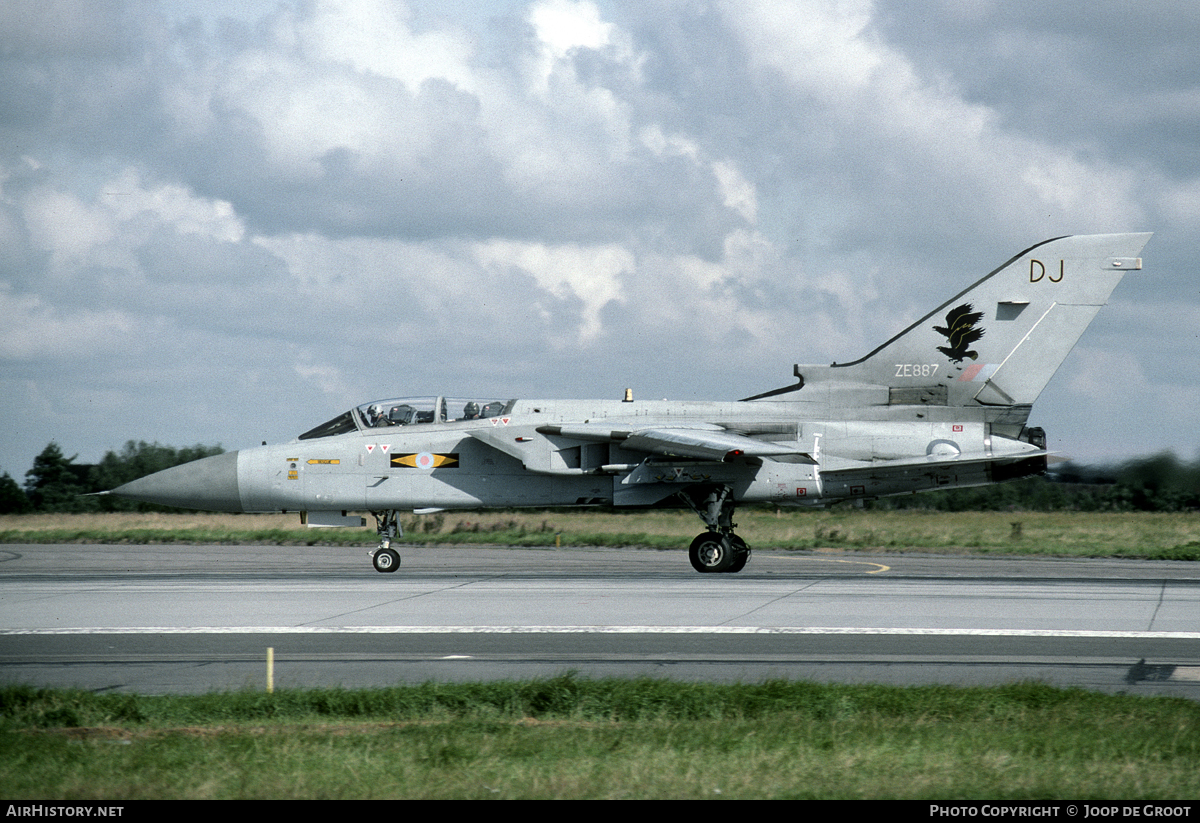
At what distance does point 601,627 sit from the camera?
12609 mm

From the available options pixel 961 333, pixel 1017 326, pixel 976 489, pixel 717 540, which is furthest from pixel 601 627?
pixel 976 489

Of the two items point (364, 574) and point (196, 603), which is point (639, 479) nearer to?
point (364, 574)

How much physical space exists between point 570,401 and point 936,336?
709 centimetres

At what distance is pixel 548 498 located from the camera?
20453mm

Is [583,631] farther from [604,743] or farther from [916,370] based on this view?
[916,370]

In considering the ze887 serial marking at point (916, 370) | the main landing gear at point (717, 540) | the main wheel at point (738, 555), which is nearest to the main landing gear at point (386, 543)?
the main landing gear at point (717, 540)

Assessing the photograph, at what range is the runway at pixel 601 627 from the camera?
32.7 feet

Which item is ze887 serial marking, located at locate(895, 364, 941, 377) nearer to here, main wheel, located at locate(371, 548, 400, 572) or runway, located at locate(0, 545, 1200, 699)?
runway, located at locate(0, 545, 1200, 699)

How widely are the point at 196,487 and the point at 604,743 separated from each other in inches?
619

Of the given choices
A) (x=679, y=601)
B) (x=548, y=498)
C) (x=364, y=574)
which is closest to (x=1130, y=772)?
(x=679, y=601)

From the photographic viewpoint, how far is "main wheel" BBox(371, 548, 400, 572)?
2041 centimetres

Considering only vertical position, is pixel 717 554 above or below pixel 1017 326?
below

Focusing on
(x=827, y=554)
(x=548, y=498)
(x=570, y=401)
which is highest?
(x=570, y=401)

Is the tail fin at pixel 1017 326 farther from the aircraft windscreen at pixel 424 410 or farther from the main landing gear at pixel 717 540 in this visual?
the aircraft windscreen at pixel 424 410
